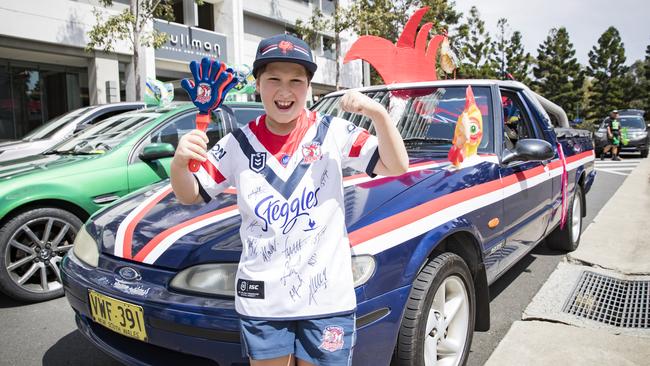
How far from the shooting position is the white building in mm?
13141

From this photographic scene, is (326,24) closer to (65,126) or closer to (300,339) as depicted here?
(65,126)

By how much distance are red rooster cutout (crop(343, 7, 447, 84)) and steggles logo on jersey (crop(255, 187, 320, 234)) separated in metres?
2.40

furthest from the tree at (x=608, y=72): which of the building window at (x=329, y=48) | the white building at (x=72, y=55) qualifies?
the white building at (x=72, y=55)

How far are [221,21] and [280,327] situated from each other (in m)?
20.1

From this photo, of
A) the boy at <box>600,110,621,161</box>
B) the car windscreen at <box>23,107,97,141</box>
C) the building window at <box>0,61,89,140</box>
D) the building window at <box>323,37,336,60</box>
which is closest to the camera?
the car windscreen at <box>23,107,97,141</box>

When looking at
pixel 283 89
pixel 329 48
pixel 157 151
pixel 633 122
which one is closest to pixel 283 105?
pixel 283 89

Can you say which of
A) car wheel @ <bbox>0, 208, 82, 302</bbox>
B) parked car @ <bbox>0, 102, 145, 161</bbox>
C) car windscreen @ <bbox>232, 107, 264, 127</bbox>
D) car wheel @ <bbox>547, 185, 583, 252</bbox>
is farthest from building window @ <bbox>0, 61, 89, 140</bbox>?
car wheel @ <bbox>547, 185, 583, 252</bbox>

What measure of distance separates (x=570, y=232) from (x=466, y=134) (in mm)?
2780

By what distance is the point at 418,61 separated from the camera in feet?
12.3

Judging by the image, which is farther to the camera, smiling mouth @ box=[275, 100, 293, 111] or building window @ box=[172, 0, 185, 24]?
building window @ box=[172, 0, 185, 24]

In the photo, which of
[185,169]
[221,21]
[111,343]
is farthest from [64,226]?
[221,21]

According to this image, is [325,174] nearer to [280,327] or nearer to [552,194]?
[280,327]

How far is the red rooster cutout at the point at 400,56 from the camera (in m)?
3.68

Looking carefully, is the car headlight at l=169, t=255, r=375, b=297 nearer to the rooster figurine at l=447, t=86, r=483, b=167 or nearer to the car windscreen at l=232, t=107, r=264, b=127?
the rooster figurine at l=447, t=86, r=483, b=167
